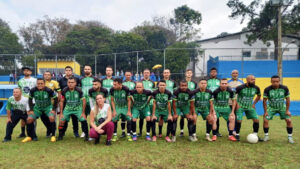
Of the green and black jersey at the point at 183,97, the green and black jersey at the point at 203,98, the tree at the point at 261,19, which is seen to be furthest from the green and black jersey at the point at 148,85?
the tree at the point at 261,19

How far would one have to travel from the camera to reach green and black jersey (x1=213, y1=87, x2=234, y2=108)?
20.1 feet

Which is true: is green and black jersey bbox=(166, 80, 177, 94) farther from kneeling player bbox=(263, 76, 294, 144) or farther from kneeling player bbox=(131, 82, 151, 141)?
kneeling player bbox=(263, 76, 294, 144)

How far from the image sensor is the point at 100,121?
218 inches

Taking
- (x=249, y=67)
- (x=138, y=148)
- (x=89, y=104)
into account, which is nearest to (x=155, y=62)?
(x=249, y=67)

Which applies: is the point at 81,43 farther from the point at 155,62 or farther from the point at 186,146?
the point at 186,146

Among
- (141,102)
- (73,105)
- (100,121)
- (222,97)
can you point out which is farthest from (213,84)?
(73,105)

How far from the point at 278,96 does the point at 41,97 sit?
6.75 m

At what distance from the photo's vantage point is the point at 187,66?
1711cm

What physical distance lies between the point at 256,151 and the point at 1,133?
25.1 ft

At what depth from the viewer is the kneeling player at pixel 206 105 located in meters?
6.02

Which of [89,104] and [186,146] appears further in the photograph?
[89,104]

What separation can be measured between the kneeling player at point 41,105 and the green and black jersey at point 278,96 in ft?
20.4

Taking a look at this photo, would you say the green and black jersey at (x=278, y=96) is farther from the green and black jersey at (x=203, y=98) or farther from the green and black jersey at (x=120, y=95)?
the green and black jersey at (x=120, y=95)

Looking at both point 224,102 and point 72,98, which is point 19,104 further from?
point 224,102
